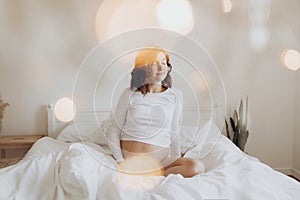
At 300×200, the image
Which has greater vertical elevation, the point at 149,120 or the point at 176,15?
the point at 176,15

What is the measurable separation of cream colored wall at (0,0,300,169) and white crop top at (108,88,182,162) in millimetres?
1124

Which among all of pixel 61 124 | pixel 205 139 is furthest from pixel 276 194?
pixel 61 124

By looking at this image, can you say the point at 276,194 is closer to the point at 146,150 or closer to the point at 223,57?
the point at 146,150

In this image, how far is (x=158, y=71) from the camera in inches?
80.6

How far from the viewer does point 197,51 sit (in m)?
3.10

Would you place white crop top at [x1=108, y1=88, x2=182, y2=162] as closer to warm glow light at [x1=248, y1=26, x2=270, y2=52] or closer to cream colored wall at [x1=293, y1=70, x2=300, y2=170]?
warm glow light at [x1=248, y1=26, x2=270, y2=52]

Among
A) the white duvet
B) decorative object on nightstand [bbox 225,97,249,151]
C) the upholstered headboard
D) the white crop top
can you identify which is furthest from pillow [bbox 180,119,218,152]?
the white duvet

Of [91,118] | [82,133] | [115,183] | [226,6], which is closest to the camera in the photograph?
[115,183]

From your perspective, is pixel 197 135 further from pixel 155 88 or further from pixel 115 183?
pixel 115 183

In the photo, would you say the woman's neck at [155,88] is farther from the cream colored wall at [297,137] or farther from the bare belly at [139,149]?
the cream colored wall at [297,137]

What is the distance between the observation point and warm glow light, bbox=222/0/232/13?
10.1 feet

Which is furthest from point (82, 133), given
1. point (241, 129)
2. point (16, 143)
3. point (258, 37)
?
point (258, 37)

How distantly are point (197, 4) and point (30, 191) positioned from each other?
2.22m

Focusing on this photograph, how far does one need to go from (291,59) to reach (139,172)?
6.77ft
